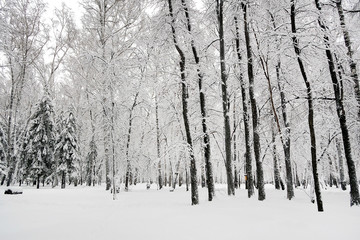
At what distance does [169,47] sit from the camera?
980 cm

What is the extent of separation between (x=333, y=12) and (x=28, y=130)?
1076 inches

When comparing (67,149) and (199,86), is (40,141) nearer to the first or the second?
(67,149)

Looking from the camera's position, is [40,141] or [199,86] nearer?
[199,86]

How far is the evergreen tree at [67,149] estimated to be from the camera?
25.3 metres

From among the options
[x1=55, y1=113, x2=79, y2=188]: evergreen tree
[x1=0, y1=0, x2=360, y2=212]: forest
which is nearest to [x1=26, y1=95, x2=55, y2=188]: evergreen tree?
[x1=0, y1=0, x2=360, y2=212]: forest

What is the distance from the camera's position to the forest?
8.24 m

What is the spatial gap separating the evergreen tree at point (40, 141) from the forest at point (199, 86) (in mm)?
124

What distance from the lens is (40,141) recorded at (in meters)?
23.7

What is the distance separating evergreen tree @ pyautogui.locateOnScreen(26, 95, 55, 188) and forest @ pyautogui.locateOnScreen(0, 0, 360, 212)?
0.41 feet

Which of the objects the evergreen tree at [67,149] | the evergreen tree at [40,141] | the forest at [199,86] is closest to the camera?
the forest at [199,86]

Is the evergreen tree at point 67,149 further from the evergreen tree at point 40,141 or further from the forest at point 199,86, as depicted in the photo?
the evergreen tree at point 40,141

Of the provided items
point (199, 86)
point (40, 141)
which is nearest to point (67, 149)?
point (40, 141)

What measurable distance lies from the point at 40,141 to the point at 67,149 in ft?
9.27

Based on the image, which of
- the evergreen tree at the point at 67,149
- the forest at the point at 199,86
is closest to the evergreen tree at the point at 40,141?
the forest at the point at 199,86
